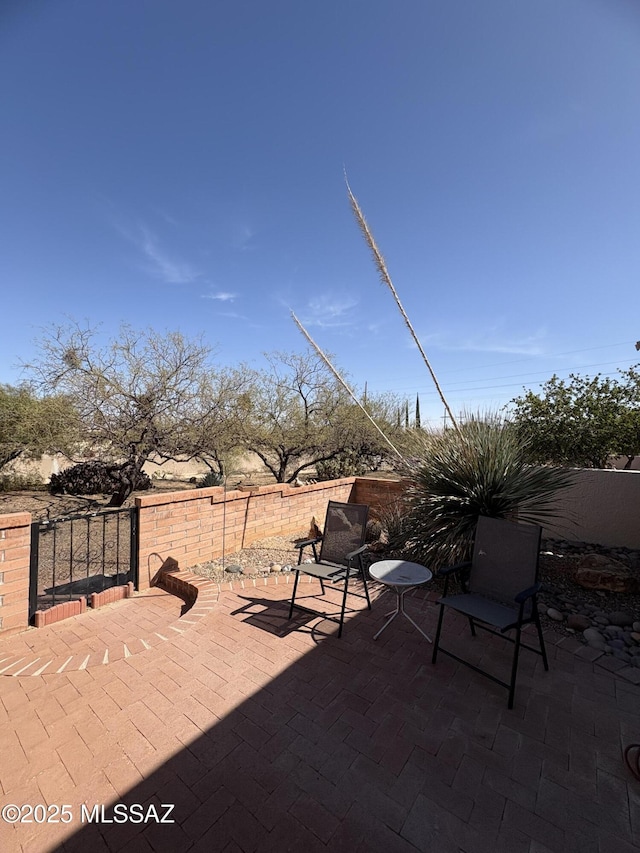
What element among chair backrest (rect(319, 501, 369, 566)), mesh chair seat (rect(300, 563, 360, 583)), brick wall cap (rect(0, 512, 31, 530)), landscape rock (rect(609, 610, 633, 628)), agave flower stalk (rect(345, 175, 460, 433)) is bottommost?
landscape rock (rect(609, 610, 633, 628))

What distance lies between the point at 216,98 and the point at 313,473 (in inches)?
486

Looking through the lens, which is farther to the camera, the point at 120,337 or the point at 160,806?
the point at 120,337

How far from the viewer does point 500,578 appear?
3.02 metres

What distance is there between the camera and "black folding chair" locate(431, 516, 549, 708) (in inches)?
105

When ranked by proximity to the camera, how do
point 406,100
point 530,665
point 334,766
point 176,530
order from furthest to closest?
point 406,100
point 176,530
point 530,665
point 334,766

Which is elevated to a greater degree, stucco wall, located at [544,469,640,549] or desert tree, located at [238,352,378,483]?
desert tree, located at [238,352,378,483]

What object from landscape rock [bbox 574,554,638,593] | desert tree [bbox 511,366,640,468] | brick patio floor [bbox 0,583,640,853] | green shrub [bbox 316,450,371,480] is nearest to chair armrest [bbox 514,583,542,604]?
brick patio floor [bbox 0,583,640,853]

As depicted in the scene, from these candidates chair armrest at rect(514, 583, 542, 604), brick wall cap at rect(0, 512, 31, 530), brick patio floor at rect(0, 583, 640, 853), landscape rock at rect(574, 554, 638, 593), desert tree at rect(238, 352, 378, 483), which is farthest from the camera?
desert tree at rect(238, 352, 378, 483)

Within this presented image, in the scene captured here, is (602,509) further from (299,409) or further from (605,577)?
(299,409)

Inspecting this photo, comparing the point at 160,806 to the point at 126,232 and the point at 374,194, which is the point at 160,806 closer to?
the point at 374,194

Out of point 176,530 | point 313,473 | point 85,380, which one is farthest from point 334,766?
point 313,473

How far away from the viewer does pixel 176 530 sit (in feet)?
15.4

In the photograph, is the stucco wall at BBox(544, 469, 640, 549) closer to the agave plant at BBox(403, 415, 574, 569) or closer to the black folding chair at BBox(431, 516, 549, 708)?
the agave plant at BBox(403, 415, 574, 569)

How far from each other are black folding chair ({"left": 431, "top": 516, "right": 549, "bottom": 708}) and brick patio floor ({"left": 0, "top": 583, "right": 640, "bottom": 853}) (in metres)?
0.44
